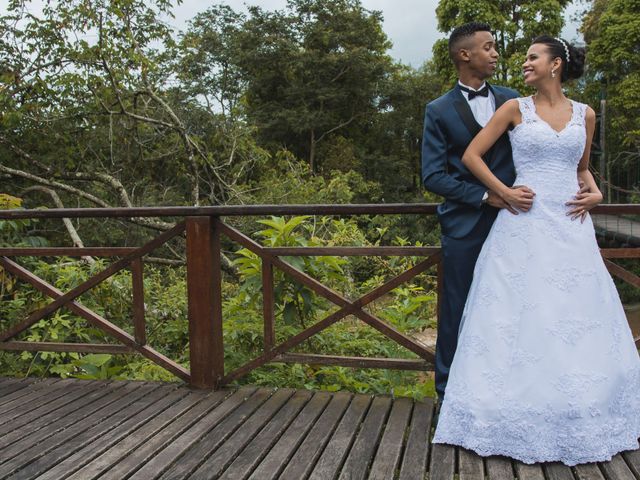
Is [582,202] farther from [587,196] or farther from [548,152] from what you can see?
[548,152]

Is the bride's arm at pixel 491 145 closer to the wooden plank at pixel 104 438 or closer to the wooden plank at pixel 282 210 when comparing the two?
the wooden plank at pixel 282 210

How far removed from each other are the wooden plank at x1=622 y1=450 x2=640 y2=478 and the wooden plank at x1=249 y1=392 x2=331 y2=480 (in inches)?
44.8

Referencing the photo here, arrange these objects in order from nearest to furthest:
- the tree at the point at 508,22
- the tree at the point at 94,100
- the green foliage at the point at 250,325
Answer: the green foliage at the point at 250,325
the tree at the point at 94,100
the tree at the point at 508,22

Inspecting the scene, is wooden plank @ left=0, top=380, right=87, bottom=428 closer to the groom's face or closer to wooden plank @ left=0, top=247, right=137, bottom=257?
wooden plank @ left=0, top=247, right=137, bottom=257

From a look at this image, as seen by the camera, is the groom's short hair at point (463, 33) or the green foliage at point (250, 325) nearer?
the groom's short hair at point (463, 33)

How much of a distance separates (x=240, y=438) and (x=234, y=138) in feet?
23.1

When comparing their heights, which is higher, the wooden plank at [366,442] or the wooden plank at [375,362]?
the wooden plank at [375,362]

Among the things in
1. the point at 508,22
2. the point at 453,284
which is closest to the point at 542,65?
the point at 453,284

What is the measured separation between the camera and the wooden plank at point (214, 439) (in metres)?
2.07

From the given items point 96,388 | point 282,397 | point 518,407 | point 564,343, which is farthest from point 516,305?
point 96,388

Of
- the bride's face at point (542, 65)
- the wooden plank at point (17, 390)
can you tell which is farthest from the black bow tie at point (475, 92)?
the wooden plank at point (17, 390)

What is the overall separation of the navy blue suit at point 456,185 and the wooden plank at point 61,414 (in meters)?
1.62

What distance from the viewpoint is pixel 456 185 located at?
2.31 m

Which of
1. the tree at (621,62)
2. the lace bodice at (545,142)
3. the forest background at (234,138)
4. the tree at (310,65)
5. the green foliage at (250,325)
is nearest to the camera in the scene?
the lace bodice at (545,142)
